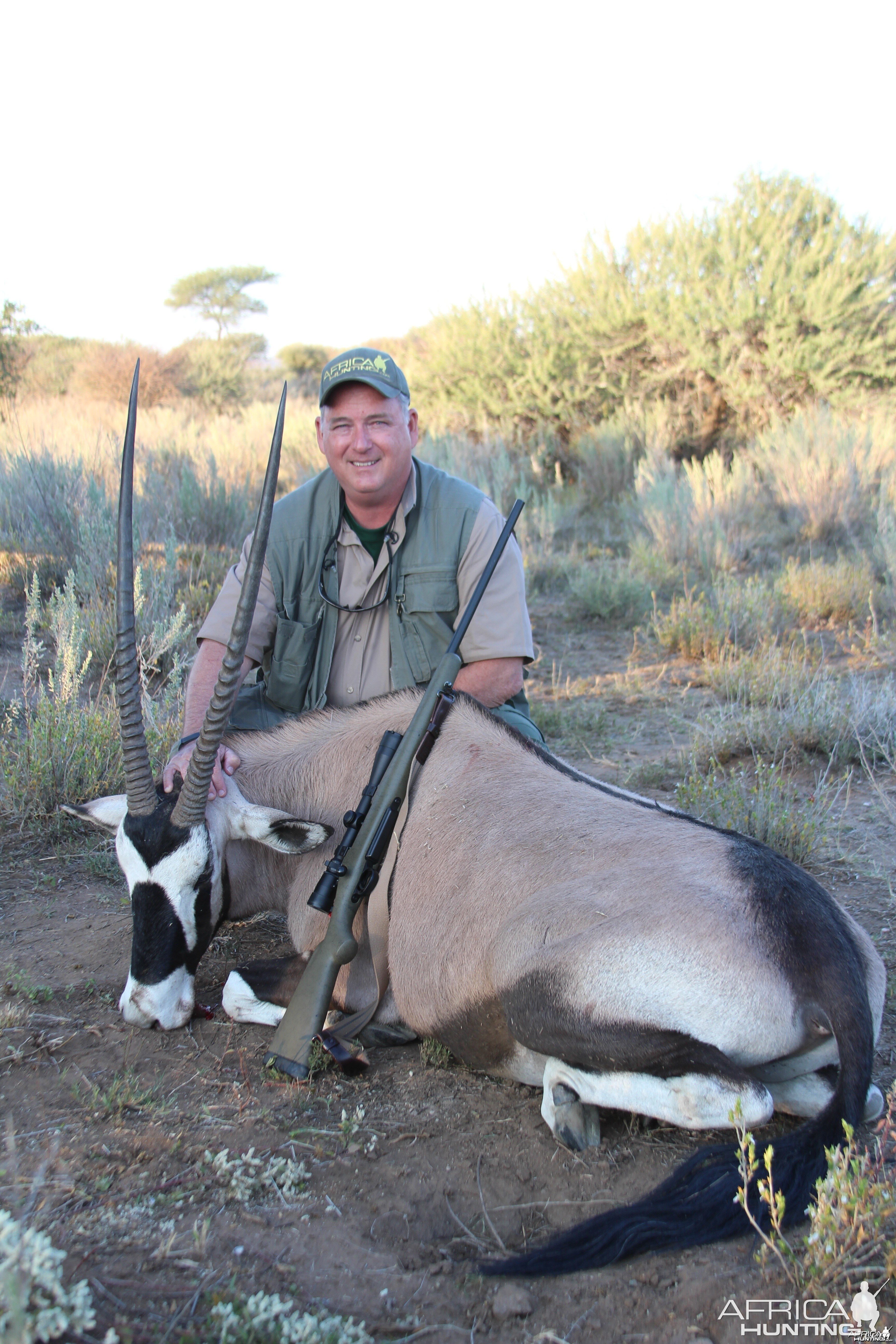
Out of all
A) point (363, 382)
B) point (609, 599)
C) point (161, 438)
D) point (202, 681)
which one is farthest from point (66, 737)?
point (161, 438)

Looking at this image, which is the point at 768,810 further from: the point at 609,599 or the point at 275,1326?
the point at 609,599

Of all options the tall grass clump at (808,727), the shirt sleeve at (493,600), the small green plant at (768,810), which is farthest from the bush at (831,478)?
the shirt sleeve at (493,600)

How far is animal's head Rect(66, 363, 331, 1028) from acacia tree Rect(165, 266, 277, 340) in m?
37.9

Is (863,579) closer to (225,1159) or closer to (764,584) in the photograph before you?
(764,584)

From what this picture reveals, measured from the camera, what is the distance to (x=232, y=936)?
3.98m

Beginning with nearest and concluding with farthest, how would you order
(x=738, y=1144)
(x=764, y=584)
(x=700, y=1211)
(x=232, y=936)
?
(x=700, y=1211) → (x=738, y=1144) → (x=232, y=936) → (x=764, y=584)

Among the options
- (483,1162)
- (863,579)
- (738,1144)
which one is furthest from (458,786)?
(863,579)

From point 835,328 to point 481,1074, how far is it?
1440cm

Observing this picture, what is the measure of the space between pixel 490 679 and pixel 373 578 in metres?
0.70

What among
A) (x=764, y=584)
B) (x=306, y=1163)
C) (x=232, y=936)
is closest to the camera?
(x=306, y=1163)

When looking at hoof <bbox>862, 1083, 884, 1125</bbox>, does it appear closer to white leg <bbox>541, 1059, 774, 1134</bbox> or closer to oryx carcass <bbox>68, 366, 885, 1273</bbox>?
oryx carcass <bbox>68, 366, 885, 1273</bbox>

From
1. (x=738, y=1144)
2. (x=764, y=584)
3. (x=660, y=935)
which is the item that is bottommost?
(x=738, y=1144)

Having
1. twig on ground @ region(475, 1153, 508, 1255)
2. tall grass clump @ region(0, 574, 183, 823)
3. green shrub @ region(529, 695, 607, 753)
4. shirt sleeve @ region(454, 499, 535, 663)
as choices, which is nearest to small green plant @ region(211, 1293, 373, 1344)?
twig on ground @ region(475, 1153, 508, 1255)

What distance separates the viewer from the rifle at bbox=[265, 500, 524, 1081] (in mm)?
2955
